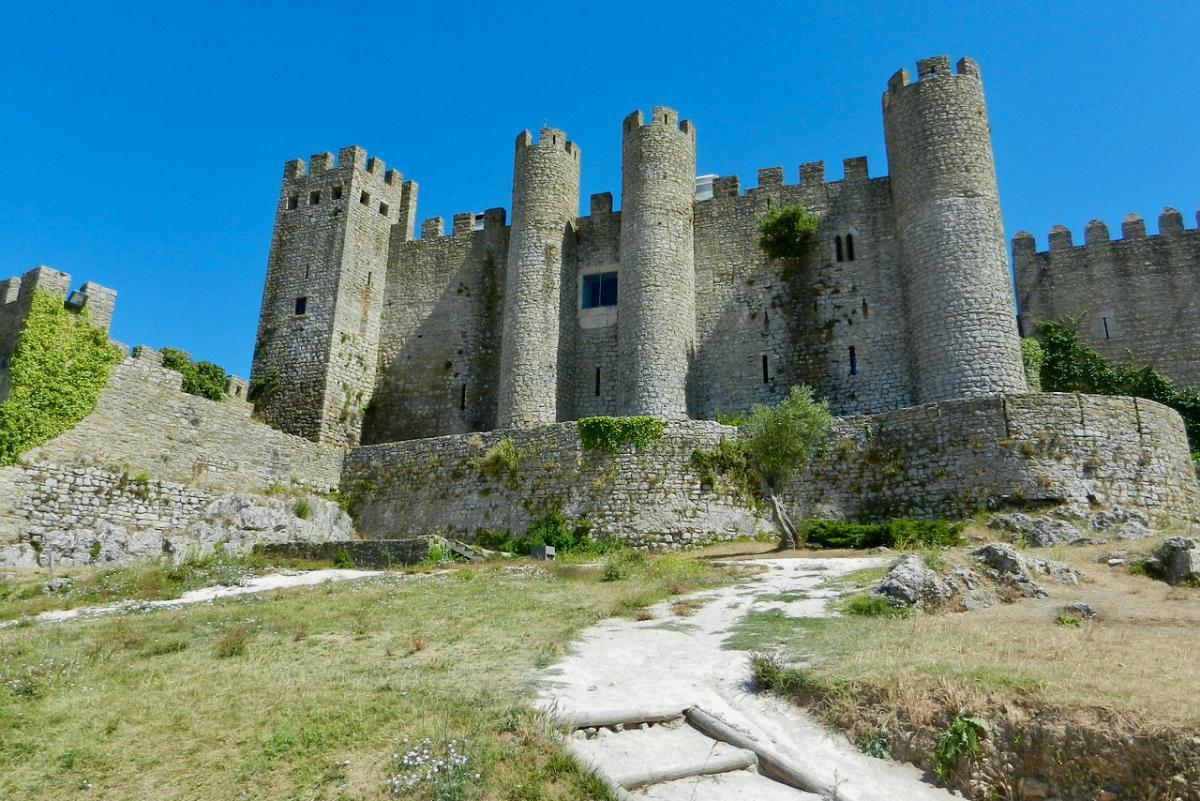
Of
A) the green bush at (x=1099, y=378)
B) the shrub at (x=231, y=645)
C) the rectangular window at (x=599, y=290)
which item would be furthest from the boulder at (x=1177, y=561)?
the rectangular window at (x=599, y=290)

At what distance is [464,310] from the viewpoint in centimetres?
3066

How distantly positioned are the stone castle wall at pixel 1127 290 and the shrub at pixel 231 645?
31.1 metres

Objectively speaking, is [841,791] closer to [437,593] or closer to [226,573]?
[437,593]

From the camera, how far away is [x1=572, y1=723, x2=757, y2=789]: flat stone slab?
19.6 feet

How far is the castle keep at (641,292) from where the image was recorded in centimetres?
2373

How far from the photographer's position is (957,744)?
6133 mm

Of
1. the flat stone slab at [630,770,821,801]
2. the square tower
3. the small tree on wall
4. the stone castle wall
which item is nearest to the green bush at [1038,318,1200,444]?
the stone castle wall

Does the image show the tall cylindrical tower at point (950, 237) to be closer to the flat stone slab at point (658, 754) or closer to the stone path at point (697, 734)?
the stone path at point (697, 734)

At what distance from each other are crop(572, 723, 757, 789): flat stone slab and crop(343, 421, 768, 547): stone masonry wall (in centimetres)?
1328

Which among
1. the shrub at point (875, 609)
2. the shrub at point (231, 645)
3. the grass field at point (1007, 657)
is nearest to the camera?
the grass field at point (1007, 657)

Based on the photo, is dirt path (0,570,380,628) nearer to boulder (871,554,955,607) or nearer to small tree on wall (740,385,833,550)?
small tree on wall (740,385,833,550)

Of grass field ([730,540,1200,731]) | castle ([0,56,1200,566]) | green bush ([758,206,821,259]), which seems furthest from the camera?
green bush ([758,206,821,259])

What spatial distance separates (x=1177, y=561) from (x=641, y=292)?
16.4m

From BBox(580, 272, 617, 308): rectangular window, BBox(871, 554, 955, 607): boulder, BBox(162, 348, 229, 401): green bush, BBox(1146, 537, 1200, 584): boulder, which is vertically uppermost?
BBox(580, 272, 617, 308): rectangular window
